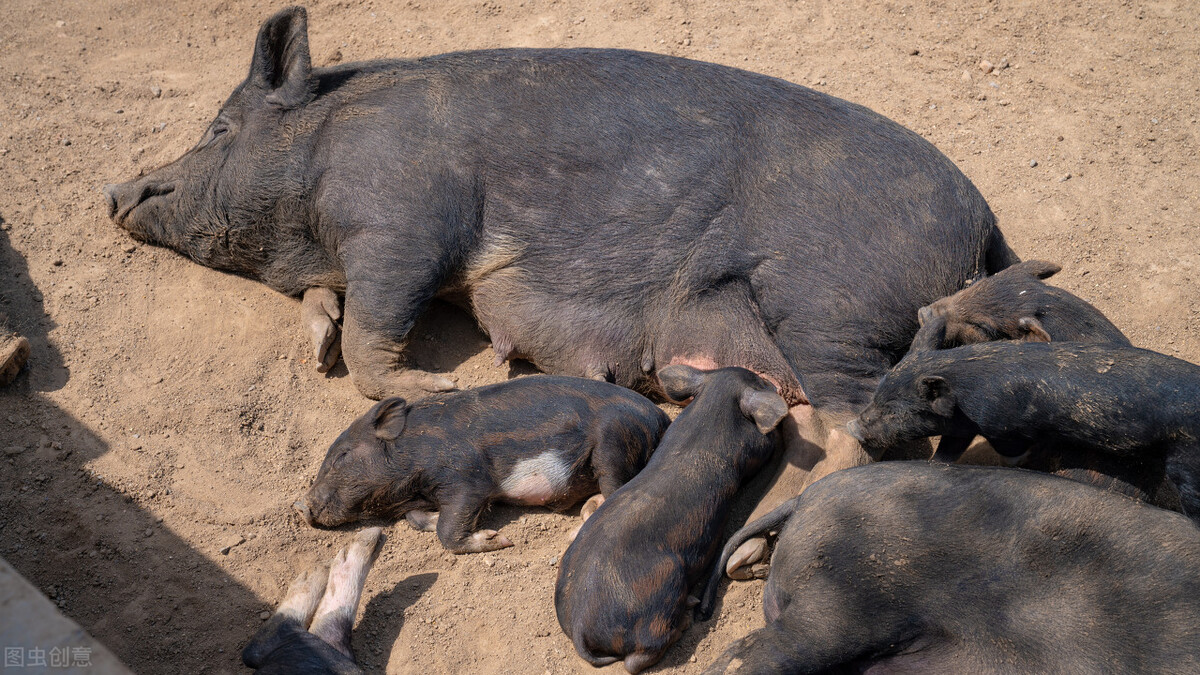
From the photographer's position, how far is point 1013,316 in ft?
14.0

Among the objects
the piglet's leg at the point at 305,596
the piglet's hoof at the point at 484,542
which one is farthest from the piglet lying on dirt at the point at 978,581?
the piglet's leg at the point at 305,596

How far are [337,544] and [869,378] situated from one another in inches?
99.4

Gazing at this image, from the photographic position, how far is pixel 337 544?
13.7 feet

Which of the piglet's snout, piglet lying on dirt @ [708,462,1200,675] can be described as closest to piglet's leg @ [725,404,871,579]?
piglet lying on dirt @ [708,462,1200,675]

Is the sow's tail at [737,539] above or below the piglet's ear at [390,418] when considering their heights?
below

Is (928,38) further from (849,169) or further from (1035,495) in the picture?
(1035,495)

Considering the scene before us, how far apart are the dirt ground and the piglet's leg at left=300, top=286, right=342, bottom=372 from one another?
0.10 metres

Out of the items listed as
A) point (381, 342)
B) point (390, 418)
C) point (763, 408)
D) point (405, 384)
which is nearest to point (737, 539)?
point (763, 408)

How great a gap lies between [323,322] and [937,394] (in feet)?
9.87

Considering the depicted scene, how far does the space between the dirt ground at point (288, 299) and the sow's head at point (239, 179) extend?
17 cm

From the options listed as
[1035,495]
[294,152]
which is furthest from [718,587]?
[294,152]

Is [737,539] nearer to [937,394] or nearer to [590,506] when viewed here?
[590,506]

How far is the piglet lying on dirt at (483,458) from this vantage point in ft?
13.4

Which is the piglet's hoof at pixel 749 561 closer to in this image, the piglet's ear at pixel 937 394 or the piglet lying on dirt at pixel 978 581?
the piglet lying on dirt at pixel 978 581
